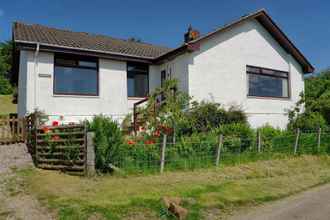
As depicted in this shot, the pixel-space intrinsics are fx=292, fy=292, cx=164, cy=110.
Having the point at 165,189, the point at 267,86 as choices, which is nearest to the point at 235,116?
the point at 267,86

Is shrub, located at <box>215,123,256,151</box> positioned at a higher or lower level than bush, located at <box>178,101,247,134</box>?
lower

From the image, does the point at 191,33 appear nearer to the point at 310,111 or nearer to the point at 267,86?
the point at 267,86

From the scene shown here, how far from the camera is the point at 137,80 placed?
15547 millimetres

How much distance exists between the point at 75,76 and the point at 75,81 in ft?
0.77

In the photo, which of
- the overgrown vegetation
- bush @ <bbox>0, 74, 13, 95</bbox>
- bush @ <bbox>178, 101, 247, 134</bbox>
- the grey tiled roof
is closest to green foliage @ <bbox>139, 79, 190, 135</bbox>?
bush @ <bbox>178, 101, 247, 134</bbox>

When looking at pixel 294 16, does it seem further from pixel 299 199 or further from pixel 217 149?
pixel 299 199

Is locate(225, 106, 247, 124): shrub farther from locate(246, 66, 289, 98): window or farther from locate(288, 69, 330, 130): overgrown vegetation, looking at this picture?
locate(288, 69, 330, 130): overgrown vegetation

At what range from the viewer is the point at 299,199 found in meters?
6.36

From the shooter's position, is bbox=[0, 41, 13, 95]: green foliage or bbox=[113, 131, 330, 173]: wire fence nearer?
bbox=[113, 131, 330, 173]: wire fence

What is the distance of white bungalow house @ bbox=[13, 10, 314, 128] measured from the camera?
504 inches

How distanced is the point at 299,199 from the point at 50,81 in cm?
1068

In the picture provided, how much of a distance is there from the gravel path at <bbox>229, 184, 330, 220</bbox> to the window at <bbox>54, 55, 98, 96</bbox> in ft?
33.3

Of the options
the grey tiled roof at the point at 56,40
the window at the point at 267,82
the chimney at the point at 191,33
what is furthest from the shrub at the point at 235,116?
the grey tiled roof at the point at 56,40

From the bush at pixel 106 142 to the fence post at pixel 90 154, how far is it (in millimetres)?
176
